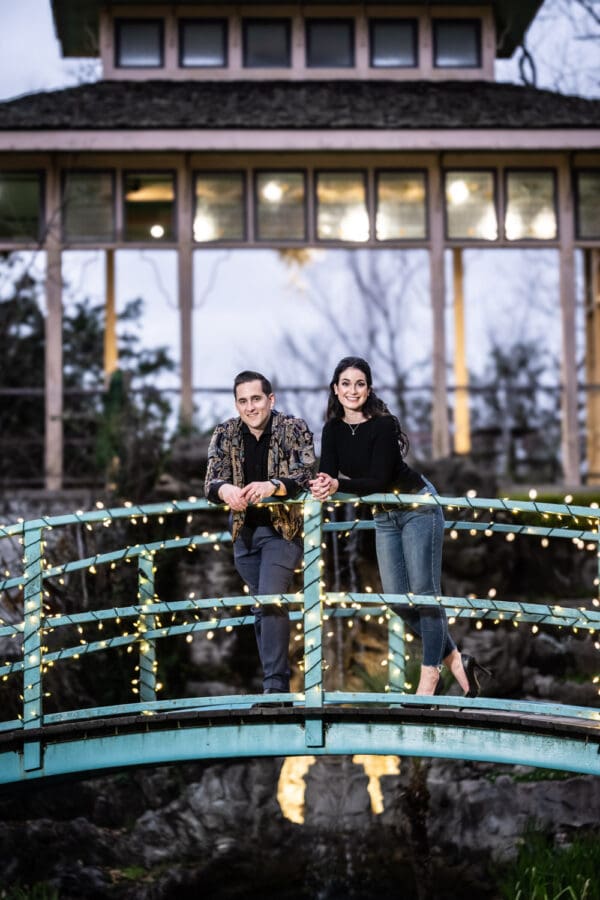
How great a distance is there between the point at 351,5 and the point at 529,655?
353 inches

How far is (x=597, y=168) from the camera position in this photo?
1574 centimetres

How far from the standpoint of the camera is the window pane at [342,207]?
15453 millimetres

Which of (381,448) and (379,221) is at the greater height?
(379,221)

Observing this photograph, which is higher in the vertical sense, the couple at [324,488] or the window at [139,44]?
the window at [139,44]

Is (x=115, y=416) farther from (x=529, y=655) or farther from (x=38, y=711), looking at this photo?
(x=38, y=711)

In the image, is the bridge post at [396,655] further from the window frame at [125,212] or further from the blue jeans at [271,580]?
the window frame at [125,212]

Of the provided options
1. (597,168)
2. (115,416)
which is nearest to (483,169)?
(597,168)

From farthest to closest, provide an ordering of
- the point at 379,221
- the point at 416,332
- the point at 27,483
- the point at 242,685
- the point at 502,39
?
the point at 416,332 < the point at 502,39 < the point at 27,483 < the point at 379,221 < the point at 242,685

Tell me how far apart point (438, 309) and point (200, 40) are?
4.97 meters

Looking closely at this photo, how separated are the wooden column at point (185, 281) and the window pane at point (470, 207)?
3.04 meters

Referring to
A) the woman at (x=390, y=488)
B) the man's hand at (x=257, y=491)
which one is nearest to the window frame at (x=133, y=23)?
the woman at (x=390, y=488)

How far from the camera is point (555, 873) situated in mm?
9219

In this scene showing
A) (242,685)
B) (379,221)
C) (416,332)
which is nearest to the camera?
(242,685)

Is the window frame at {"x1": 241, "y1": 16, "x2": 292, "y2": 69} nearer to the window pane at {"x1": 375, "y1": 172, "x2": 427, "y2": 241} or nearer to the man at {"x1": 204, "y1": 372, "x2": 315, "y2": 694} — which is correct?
the window pane at {"x1": 375, "y1": 172, "x2": 427, "y2": 241}
